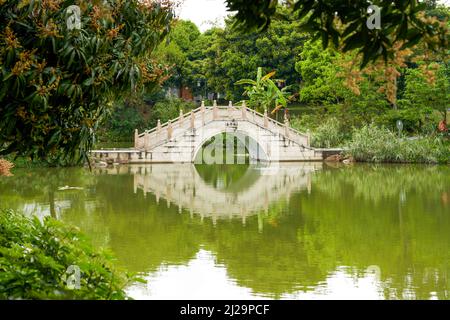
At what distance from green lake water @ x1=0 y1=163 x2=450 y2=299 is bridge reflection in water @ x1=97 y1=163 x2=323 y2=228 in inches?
1.7

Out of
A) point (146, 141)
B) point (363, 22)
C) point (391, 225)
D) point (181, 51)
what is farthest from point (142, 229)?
point (181, 51)

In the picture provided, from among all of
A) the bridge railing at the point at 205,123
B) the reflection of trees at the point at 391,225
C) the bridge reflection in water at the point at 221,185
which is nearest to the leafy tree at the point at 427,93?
the bridge railing at the point at 205,123

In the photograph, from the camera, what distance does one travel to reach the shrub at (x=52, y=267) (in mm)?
3949

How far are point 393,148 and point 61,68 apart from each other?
24.2m

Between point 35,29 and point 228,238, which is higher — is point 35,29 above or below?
above

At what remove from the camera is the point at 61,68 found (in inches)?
239

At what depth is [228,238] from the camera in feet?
41.6

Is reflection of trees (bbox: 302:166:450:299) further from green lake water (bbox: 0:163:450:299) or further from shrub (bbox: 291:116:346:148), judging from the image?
shrub (bbox: 291:116:346:148)

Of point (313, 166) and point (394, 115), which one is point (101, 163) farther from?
point (394, 115)

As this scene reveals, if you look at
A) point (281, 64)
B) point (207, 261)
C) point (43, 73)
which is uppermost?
point (281, 64)

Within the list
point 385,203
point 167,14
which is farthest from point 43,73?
point 385,203

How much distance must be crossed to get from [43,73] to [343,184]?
1647 cm

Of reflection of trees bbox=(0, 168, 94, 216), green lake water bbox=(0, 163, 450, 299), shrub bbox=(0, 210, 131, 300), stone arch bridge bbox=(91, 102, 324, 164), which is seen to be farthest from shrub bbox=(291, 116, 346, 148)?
shrub bbox=(0, 210, 131, 300)
